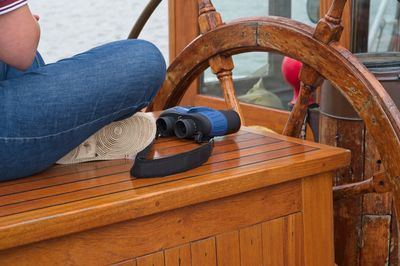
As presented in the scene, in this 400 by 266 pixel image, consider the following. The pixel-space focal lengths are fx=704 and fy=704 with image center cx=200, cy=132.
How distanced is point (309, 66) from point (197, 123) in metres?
0.36

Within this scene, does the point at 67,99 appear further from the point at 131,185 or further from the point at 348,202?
the point at 348,202

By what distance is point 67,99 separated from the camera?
4.26ft

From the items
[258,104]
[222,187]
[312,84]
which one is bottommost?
[258,104]

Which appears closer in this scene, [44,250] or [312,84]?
[44,250]

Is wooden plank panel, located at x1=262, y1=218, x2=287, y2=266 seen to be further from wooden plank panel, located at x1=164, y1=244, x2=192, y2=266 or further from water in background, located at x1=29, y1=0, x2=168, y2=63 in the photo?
water in background, located at x1=29, y1=0, x2=168, y2=63

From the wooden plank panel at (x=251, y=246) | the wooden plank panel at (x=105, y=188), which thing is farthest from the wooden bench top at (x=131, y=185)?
the wooden plank panel at (x=251, y=246)

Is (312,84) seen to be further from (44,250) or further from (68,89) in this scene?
(44,250)

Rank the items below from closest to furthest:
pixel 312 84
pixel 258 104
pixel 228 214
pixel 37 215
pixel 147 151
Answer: pixel 37 215, pixel 228 214, pixel 147 151, pixel 312 84, pixel 258 104

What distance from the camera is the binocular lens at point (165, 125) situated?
1667 mm

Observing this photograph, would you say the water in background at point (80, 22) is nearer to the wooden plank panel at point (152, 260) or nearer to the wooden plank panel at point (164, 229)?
the wooden plank panel at point (164, 229)

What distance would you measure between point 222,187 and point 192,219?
0.08 m

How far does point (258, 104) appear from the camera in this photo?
3.28 m

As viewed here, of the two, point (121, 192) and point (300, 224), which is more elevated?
point (121, 192)

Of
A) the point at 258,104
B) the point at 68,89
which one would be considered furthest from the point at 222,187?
the point at 258,104
